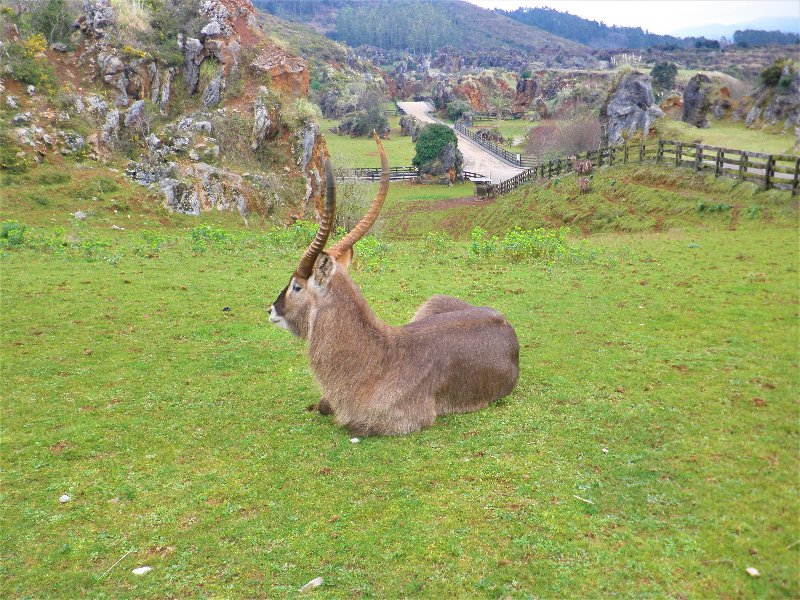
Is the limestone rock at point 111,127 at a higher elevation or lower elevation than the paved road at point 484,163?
higher

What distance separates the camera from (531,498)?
5684 millimetres

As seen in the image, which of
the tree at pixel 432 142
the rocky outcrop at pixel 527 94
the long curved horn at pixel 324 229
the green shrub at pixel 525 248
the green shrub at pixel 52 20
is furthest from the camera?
the rocky outcrop at pixel 527 94

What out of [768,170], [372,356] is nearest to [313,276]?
[372,356]

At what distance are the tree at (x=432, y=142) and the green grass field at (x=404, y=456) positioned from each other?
179 feet

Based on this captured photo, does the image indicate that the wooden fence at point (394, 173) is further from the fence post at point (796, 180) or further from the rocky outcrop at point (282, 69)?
the fence post at point (796, 180)

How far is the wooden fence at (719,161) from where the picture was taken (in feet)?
75.7

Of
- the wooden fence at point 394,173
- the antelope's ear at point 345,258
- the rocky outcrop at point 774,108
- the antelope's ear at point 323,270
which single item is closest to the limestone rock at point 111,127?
the antelope's ear at point 345,258

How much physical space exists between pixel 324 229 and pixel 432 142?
6197cm

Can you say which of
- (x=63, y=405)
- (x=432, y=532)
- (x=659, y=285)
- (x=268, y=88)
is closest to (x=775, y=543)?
(x=432, y=532)

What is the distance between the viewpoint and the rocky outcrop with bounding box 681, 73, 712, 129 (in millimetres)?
46562

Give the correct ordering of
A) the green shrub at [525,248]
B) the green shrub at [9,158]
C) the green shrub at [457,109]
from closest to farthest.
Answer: the green shrub at [525,248], the green shrub at [9,158], the green shrub at [457,109]

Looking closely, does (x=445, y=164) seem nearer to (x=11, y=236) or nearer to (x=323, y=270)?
(x=11, y=236)

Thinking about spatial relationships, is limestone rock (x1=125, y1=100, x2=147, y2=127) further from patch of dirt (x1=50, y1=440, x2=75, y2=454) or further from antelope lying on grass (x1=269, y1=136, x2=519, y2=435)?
patch of dirt (x1=50, y1=440, x2=75, y2=454)

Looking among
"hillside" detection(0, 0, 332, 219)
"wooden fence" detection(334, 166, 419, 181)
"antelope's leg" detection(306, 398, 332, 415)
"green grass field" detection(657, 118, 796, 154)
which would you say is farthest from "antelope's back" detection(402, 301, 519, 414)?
"wooden fence" detection(334, 166, 419, 181)
